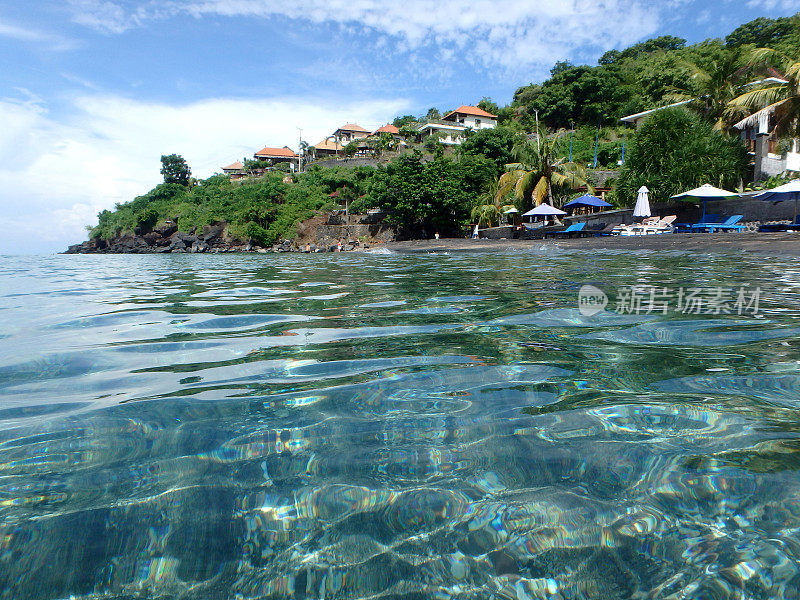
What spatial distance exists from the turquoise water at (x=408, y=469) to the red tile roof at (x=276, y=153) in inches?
2781

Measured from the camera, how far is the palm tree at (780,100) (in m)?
17.5

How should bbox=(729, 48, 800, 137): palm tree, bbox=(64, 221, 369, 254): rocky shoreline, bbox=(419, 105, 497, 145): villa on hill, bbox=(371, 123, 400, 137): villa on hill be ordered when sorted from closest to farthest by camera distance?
bbox=(729, 48, 800, 137): palm tree → bbox=(64, 221, 369, 254): rocky shoreline → bbox=(419, 105, 497, 145): villa on hill → bbox=(371, 123, 400, 137): villa on hill

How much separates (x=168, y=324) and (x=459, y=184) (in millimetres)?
29639

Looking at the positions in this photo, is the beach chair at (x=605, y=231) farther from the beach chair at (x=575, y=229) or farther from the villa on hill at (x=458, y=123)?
the villa on hill at (x=458, y=123)

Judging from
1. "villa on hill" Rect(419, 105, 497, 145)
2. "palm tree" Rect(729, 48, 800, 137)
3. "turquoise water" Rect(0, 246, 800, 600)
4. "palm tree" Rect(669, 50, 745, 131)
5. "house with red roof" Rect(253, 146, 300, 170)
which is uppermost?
"villa on hill" Rect(419, 105, 497, 145)

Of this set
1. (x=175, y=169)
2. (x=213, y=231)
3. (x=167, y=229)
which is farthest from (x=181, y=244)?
(x=175, y=169)

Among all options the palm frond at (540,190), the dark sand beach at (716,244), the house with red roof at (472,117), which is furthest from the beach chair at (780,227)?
the house with red roof at (472,117)

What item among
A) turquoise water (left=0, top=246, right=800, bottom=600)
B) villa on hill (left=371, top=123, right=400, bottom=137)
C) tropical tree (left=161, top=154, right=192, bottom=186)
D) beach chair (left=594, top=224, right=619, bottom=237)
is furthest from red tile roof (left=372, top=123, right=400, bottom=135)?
turquoise water (left=0, top=246, right=800, bottom=600)

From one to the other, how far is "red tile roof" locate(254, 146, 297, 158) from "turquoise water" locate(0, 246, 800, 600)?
70645mm

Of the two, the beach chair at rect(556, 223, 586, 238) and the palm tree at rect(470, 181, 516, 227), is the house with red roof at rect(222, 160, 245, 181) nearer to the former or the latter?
the palm tree at rect(470, 181, 516, 227)

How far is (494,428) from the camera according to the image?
1.66 m

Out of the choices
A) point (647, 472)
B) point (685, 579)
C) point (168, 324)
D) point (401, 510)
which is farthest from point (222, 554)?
point (168, 324)

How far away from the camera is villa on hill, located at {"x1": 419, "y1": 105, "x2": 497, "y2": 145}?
55656 millimetres

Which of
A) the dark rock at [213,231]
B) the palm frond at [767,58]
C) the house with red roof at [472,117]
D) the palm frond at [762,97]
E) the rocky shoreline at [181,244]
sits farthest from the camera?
the house with red roof at [472,117]
